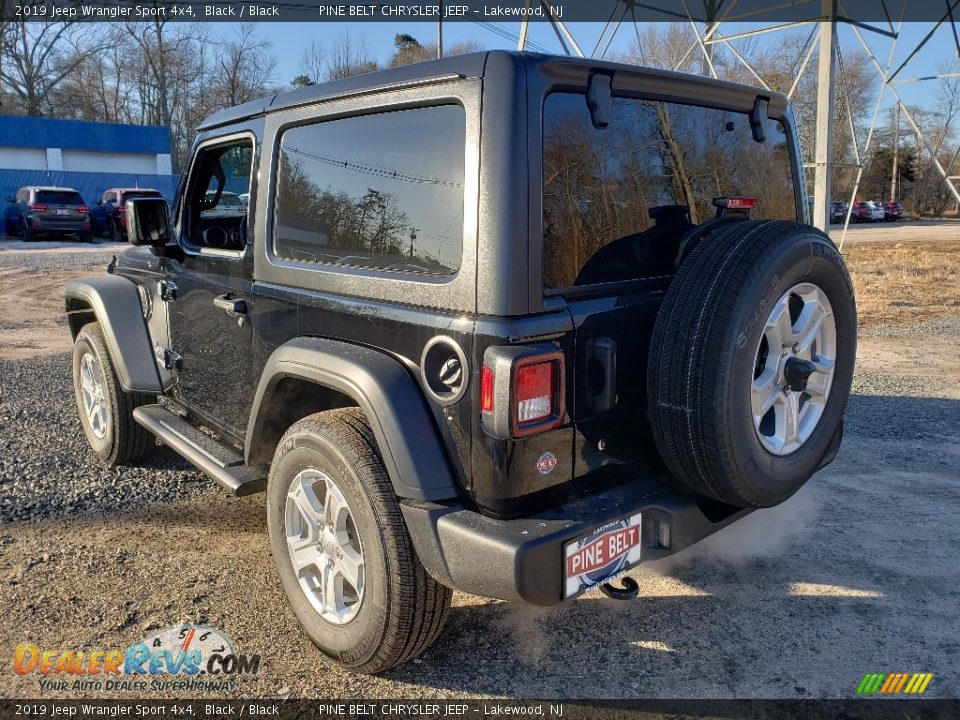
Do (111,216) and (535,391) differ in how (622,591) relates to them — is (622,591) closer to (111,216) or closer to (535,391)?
(535,391)

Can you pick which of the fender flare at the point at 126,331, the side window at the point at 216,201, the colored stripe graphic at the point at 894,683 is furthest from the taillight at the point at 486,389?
the fender flare at the point at 126,331

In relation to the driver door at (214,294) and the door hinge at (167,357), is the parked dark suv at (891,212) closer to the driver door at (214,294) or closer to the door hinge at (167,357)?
the driver door at (214,294)

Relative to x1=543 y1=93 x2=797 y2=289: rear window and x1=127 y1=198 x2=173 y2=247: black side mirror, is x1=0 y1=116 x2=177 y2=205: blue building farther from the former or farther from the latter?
x1=543 y1=93 x2=797 y2=289: rear window

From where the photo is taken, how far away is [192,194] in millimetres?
3959

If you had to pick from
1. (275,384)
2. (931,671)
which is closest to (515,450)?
(275,384)

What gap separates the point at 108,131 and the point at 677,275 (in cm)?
3746

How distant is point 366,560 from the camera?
8.05 feet

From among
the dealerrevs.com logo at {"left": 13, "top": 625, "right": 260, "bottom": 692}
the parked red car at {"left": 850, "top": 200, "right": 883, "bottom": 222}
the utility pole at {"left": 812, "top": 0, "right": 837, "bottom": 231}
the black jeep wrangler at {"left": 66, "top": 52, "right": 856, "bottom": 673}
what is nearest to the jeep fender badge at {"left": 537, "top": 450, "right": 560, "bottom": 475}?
the black jeep wrangler at {"left": 66, "top": 52, "right": 856, "bottom": 673}

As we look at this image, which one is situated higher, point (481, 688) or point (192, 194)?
point (192, 194)

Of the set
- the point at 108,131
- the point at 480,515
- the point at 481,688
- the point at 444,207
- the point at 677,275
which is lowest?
the point at 481,688

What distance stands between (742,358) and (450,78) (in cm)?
120

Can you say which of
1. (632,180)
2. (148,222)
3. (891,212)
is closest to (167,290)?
(148,222)

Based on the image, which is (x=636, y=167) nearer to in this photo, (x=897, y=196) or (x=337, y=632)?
(x=337, y=632)

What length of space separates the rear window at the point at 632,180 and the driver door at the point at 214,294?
1478 millimetres
